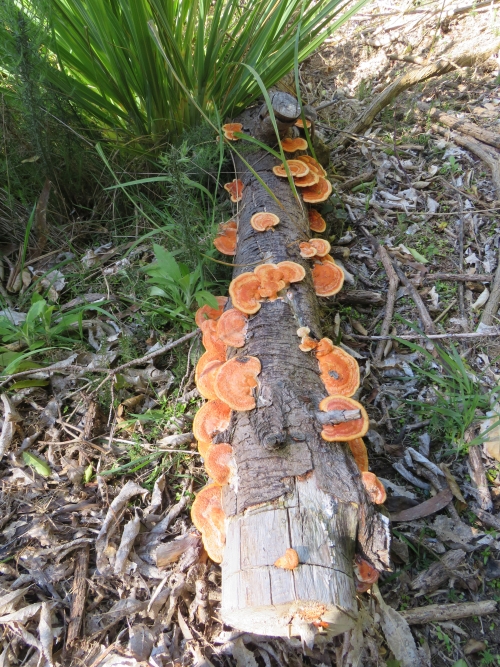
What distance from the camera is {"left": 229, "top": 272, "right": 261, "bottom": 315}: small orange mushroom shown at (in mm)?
2500

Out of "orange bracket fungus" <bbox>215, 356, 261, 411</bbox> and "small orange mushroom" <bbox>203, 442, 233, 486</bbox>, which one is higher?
"orange bracket fungus" <bbox>215, 356, 261, 411</bbox>

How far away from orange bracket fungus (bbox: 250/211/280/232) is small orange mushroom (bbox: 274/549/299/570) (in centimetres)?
200

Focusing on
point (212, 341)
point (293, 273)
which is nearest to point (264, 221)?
point (293, 273)

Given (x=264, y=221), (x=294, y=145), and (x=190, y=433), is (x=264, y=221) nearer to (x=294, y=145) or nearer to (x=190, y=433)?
(x=294, y=145)

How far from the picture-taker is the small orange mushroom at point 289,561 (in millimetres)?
1610

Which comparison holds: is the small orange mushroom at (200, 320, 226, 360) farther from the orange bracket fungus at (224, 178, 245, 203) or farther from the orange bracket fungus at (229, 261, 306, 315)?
the orange bracket fungus at (224, 178, 245, 203)

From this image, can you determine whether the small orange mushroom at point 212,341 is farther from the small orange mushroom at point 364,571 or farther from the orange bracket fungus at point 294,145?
the orange bracket fungus at point 294,145

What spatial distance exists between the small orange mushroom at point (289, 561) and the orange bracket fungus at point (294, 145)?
2.85m

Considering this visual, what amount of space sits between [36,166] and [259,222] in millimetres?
1962

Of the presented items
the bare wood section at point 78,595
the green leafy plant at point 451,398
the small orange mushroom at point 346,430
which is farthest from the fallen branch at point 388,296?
the bare wood section at point 78,595

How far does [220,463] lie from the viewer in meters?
2.02

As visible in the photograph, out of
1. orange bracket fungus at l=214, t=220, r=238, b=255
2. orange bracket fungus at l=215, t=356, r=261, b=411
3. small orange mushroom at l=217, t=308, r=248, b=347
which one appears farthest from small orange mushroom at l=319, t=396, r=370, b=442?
orange bracket fungus at l=214, t=220, r=238, b=255

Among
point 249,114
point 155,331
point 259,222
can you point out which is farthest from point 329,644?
point 249,114

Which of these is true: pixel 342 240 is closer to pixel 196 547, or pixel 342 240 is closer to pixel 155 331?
pixel 155 331
